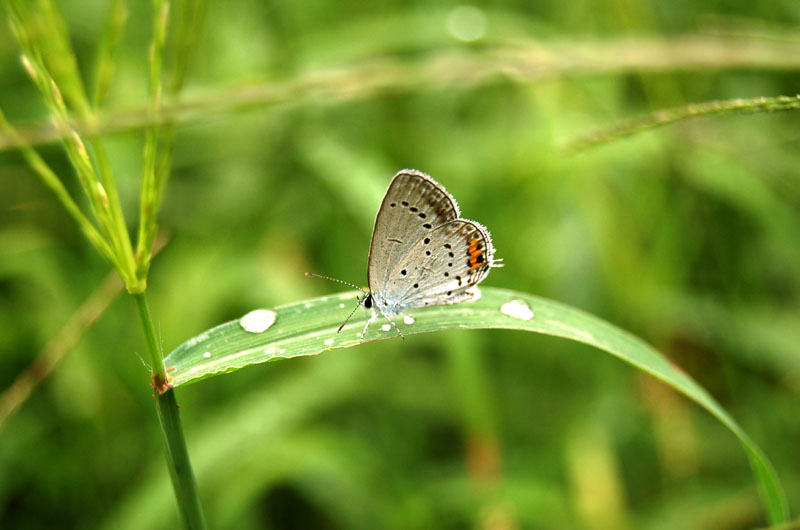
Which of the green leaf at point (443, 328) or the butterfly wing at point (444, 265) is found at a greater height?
the butterfly wing at point (444, 265)

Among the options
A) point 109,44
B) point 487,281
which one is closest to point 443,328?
point 109,44

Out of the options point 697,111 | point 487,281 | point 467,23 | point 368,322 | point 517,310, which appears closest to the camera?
point 697,111

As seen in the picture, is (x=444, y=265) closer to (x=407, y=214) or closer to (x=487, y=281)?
(x=407, y=214)

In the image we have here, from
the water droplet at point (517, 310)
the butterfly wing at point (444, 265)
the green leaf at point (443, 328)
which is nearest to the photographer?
the green leaf at point (443, 328)

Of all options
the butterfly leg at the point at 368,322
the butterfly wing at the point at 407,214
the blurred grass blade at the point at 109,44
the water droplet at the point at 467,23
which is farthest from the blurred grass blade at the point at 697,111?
the water droplet at the point at 467,23

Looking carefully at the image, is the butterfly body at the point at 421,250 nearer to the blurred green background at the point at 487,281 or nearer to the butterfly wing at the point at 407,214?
the butterfly wing at the point at 407,214

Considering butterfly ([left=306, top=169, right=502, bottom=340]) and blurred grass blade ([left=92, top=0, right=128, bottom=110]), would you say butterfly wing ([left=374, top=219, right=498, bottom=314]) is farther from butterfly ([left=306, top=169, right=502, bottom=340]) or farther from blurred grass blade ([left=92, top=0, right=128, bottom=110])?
blurred grass blade ([left=92, top=0, right=128, bottom=110])
